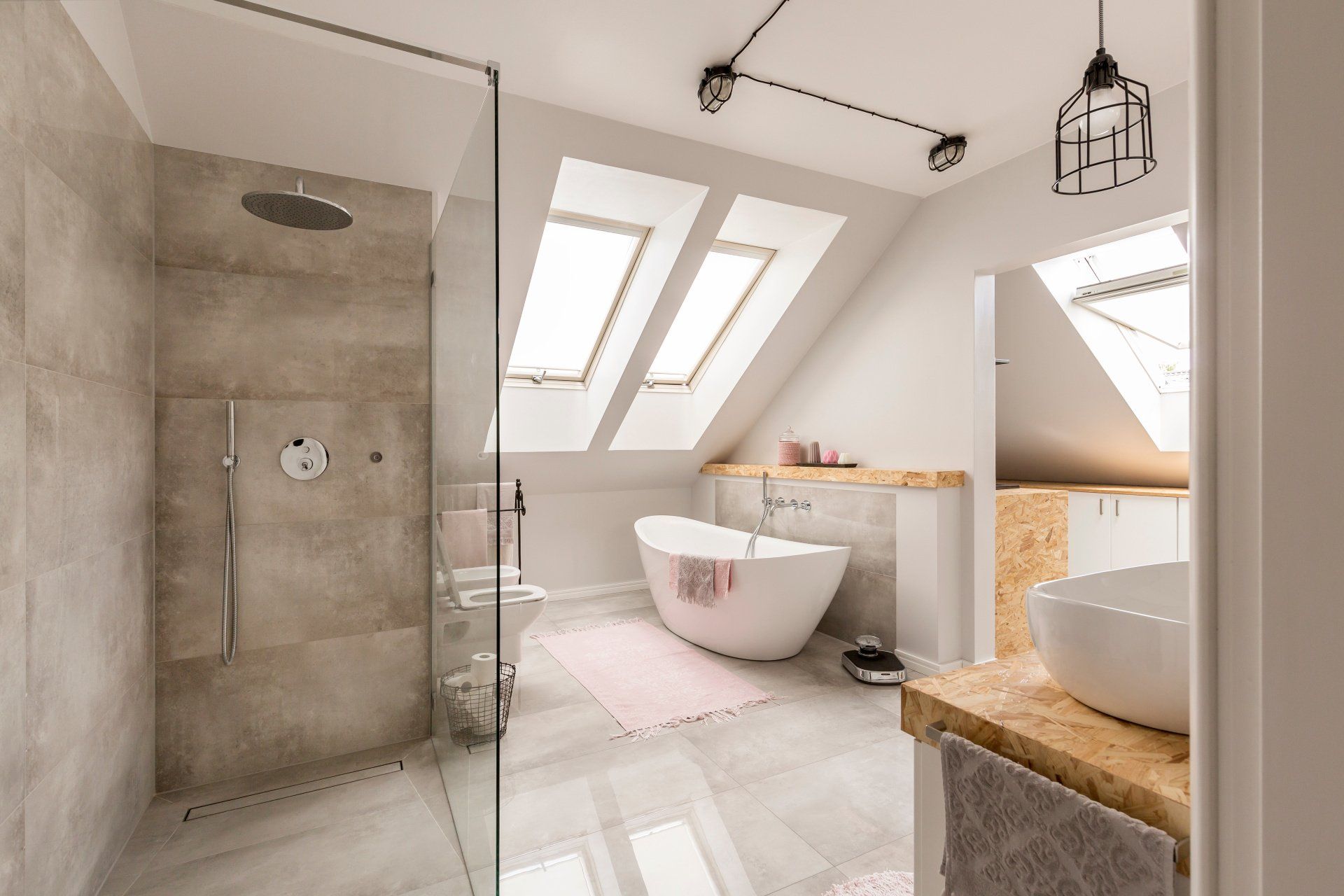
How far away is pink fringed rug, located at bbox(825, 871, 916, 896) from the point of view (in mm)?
1754

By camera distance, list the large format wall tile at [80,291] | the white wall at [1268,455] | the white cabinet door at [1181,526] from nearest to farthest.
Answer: the white wall at [1268,455] → the large format wall tile at [80,291] → the white cabinet door at [1181,526]

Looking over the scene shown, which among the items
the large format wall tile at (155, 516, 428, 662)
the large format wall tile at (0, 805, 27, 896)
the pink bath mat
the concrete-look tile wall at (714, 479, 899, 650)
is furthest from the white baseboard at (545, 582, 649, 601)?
the large format wall tile at (0, 805, 27, 896)

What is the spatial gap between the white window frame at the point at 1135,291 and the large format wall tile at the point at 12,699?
4592mm

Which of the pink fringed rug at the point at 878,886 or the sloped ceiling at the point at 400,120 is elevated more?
the sloped ceiling at the point at 400,120

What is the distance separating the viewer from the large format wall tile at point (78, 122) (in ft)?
4.25

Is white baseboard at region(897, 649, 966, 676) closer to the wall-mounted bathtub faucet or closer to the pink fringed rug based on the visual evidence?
the wall-mounted bathtub faucet

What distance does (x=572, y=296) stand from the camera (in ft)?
14.1

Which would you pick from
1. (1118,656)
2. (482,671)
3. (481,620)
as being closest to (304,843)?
(482,671)

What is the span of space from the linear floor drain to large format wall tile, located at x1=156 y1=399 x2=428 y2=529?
97 cm

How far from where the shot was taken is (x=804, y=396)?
462 centimetres

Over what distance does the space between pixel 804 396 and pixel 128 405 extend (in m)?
3.75

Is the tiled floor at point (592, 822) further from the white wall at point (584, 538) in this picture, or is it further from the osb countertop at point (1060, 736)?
the white wall at point (584, 538)

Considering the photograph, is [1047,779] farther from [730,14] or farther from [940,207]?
[940,207]

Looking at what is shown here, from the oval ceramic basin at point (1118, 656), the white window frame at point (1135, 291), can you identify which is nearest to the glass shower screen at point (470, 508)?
the oval ceramic basin at point (1118, 656)
